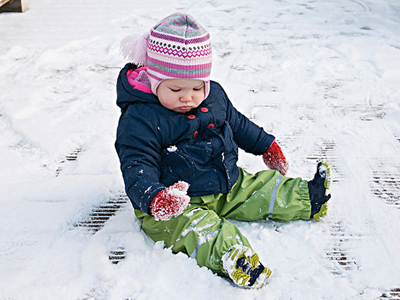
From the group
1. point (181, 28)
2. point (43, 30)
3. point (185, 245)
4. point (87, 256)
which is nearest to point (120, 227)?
point (87, 256)

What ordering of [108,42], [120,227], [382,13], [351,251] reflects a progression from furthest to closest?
[382,13], [108,42], [120,227], [351,251]

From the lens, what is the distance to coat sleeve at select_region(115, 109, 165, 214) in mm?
1581

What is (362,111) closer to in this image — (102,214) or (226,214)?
(226,214)

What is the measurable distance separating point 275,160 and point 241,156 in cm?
31

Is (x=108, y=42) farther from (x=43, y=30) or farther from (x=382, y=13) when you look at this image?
(x=382, y=13)

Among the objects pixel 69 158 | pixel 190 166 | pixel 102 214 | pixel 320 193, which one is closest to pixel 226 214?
pixel 190 166

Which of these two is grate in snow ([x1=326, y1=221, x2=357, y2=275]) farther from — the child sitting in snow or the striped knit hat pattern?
the striped knit hat pattern

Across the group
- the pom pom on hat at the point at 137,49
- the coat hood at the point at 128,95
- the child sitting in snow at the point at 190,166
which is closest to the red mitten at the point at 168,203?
the child sitting in snow at the point at 190,166

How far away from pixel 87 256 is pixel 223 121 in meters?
0.72

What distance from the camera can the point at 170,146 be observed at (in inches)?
68.7

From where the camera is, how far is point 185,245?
5.24ft

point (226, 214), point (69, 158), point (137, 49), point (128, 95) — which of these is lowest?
point (69, 158)

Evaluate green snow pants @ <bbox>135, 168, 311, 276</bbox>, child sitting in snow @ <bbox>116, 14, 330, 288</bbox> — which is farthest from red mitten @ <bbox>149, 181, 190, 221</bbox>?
green snow pants @ <bbox>135, 168, 311, 276</bbox>

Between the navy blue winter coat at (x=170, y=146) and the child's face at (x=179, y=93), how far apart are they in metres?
0.04
